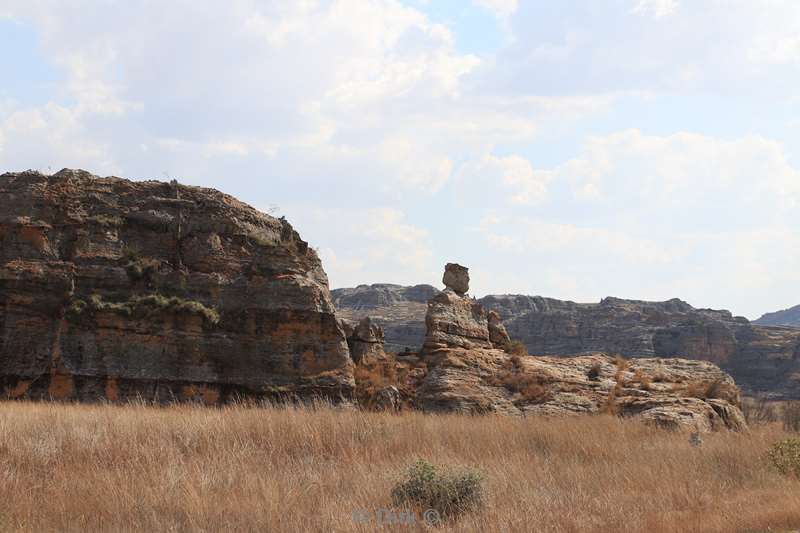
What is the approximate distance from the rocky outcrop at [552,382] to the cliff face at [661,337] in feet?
170

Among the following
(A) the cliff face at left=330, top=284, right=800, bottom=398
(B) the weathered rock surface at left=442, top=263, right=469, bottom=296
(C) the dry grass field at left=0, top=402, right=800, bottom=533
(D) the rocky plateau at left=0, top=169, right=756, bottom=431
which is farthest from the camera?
(A) the cliff face at left=330, top=284, right=800, bottom=398

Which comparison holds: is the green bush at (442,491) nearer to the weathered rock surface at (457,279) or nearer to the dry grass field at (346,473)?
the dry grass field at (346,473)

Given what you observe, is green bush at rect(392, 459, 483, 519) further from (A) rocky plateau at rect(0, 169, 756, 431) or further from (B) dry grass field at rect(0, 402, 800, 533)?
(A) rocky plateau at rect(0, 169, 756, 431)

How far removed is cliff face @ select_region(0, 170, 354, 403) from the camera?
21578mm

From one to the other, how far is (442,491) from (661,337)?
8205cm

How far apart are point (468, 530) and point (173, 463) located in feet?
15.8

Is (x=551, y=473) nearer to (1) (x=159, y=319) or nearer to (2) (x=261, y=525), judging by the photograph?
(2) (x=261, y=525)

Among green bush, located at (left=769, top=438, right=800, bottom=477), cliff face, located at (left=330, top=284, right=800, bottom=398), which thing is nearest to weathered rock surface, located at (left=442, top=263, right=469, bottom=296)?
green bush, located at (left=769, top=438, right=800, bottom=477)

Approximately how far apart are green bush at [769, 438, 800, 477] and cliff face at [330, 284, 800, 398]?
6562 cm

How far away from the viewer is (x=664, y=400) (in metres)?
20.7

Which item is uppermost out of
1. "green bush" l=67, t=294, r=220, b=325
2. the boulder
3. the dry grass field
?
"green bush" l=67, t=294, r=220, b=325

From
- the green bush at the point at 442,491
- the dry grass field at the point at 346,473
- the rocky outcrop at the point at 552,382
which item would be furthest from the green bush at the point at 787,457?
the rocky outcrop at the point at 552,382

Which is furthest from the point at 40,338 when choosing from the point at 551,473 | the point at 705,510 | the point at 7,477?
the point at 705,510

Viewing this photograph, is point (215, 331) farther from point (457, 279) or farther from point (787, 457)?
point (787, 457)
